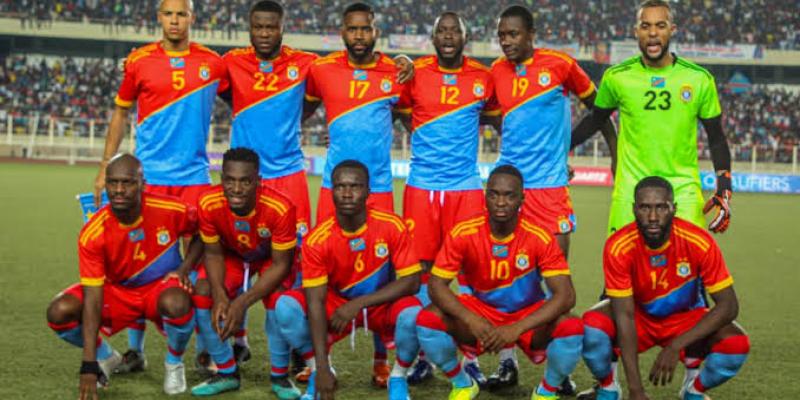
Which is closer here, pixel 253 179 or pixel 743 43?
pixel 253 179

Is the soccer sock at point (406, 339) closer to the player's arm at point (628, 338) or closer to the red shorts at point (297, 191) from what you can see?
the player's arm at point (628, 338)

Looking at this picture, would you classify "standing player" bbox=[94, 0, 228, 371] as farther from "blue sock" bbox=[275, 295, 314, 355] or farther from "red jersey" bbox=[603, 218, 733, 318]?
"red jersey" bbox=[603, 218, 733, 318]

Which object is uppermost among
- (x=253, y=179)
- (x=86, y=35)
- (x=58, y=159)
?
(x=86, y=35)

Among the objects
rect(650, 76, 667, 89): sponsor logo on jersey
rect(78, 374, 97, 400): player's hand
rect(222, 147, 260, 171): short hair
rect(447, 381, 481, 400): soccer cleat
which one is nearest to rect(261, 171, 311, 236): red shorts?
rect(222, 147, 260, 171): short hair

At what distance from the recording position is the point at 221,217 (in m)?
5.41

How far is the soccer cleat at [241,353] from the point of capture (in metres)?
5.95

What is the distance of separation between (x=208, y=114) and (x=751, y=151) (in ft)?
81.7

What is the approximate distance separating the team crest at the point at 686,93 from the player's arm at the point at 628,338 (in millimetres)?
1258

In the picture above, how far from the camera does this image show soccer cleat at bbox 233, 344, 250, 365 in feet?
19.5

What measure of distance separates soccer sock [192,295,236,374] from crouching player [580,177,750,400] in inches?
75.7

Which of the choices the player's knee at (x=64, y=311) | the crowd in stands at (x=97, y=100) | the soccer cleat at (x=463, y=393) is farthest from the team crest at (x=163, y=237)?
the crowd in stands at (x=97, y=100)

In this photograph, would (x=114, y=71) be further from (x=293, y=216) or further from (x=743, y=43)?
(x=293, y=216)

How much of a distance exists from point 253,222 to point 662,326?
7.48ft

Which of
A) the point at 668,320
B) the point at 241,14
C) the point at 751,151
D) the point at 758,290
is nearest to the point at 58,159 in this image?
the point at 241,14
